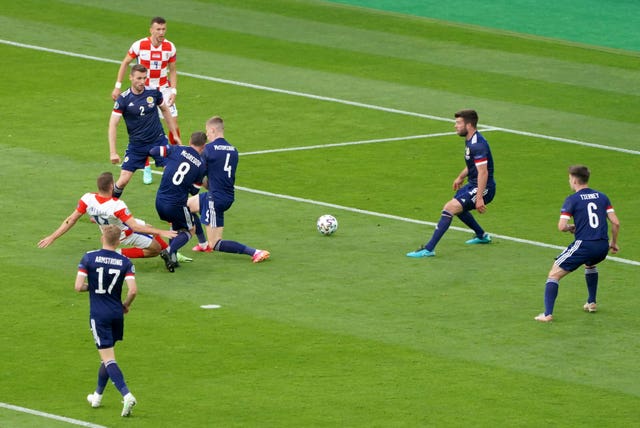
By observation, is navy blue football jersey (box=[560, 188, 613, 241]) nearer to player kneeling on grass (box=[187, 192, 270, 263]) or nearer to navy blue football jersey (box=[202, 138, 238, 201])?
player kneeling on grass (box=[187, 192, 270, 263])

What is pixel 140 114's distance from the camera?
73.2 feet

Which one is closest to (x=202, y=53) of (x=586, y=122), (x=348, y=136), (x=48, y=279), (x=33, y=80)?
(x=33, y=80)

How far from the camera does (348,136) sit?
2752 cm

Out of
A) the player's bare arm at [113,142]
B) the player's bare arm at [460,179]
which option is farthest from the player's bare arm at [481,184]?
the player's bare arm at [113,142]

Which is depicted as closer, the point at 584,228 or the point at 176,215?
the point at 584,228

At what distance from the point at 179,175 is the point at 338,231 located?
2970 millimetres

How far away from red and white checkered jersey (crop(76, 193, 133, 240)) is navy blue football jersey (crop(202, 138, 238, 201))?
7.15 ft

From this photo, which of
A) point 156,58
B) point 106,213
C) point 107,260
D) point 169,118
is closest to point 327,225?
point 169,118

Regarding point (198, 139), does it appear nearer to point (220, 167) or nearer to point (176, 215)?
point (220, 167)

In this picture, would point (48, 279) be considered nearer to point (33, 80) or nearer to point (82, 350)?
point (82, 350)

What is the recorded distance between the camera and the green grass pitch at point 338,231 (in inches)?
602

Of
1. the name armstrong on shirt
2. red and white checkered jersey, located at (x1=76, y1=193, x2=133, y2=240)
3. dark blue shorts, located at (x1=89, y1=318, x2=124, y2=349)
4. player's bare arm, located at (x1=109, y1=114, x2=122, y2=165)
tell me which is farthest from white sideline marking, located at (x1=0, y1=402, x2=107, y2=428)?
player's bare arm, located at (x1=109, y1=114, x2=122, y2=165)

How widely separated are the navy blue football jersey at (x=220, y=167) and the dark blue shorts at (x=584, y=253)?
5.00m

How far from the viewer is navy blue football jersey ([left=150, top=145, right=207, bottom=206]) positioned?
19812mm
